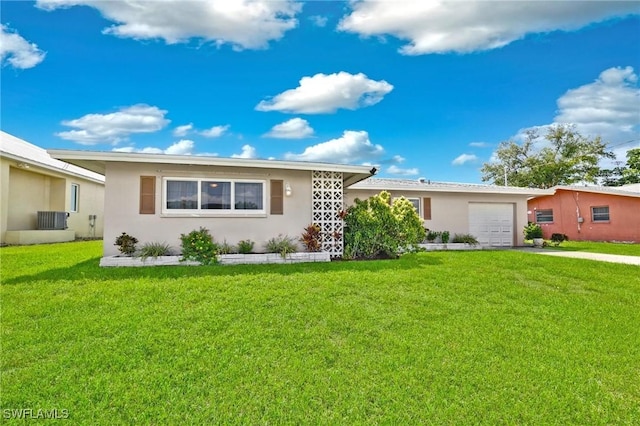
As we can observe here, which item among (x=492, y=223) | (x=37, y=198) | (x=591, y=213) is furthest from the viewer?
(x=591, y=213)

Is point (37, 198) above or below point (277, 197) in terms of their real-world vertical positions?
above

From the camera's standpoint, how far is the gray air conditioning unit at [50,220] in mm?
13464

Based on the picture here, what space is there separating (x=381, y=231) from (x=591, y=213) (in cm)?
1627

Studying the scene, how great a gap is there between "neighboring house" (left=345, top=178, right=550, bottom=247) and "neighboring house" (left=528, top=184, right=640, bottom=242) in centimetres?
501

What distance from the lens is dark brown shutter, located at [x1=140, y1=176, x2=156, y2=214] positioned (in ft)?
28.5

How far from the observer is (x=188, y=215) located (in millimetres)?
8953

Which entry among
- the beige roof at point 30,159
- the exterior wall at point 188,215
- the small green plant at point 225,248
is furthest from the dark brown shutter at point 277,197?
the beige roof at point 30,159

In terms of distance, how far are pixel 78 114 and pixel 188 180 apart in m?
8.28

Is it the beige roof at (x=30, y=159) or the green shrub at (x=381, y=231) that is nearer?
the green shrub at (x=381, y=231)

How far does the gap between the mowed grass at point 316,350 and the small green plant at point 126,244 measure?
1.56 metres

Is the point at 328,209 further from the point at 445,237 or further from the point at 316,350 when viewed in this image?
the point at 445,237

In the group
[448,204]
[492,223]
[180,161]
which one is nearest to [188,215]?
[180,161]

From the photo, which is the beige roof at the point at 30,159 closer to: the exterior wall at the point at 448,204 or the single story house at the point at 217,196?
the single story house at the point at 217,196

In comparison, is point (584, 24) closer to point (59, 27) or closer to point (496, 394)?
point (496, 394)
